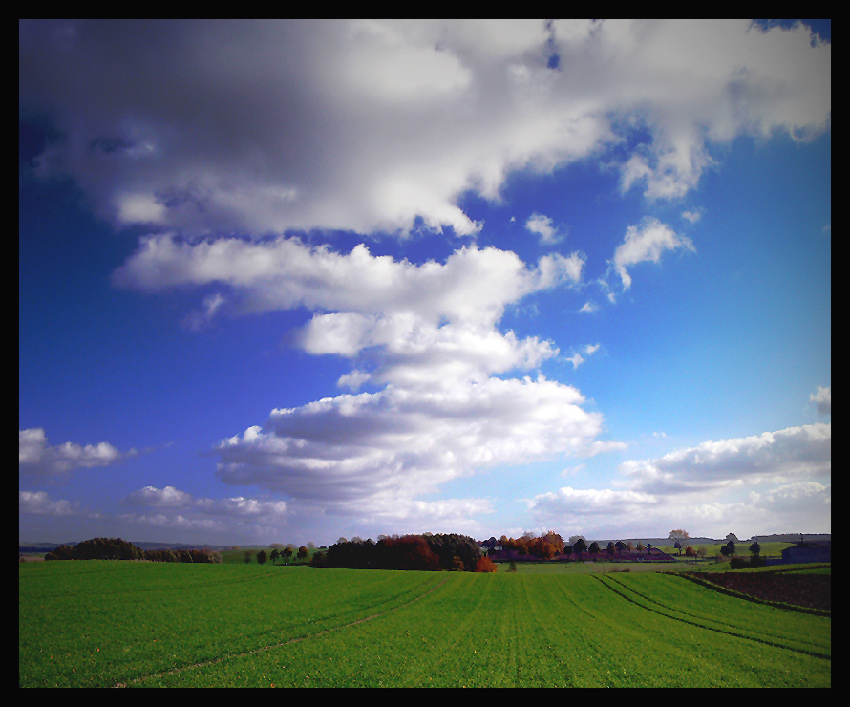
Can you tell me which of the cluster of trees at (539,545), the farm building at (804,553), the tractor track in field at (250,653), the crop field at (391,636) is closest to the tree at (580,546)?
the cluster of trees at (539,545)

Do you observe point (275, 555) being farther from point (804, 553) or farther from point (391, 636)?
point (804, 553)

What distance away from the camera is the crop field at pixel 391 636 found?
950 inches

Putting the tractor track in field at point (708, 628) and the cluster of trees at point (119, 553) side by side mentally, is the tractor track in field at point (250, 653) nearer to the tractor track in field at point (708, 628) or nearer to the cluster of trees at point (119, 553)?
the tractor track in field at point (708, 628)

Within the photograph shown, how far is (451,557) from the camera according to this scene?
114 m

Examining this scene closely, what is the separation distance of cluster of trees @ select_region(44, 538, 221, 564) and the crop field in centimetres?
2509

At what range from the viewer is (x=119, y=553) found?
94688 millimetres

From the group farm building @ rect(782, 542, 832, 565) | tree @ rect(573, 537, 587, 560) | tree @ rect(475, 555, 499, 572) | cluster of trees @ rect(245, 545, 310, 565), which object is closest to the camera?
farm building @ rect(782, 542, 832, 565)

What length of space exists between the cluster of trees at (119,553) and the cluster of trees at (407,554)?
24523 millimetres

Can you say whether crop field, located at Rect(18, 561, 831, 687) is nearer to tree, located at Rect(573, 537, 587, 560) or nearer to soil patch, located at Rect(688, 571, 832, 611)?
soil patch, located at Rect(688, 571, 832, 611)

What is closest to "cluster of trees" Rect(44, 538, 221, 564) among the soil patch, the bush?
the bush

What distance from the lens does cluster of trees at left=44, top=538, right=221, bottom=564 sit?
298 ft
